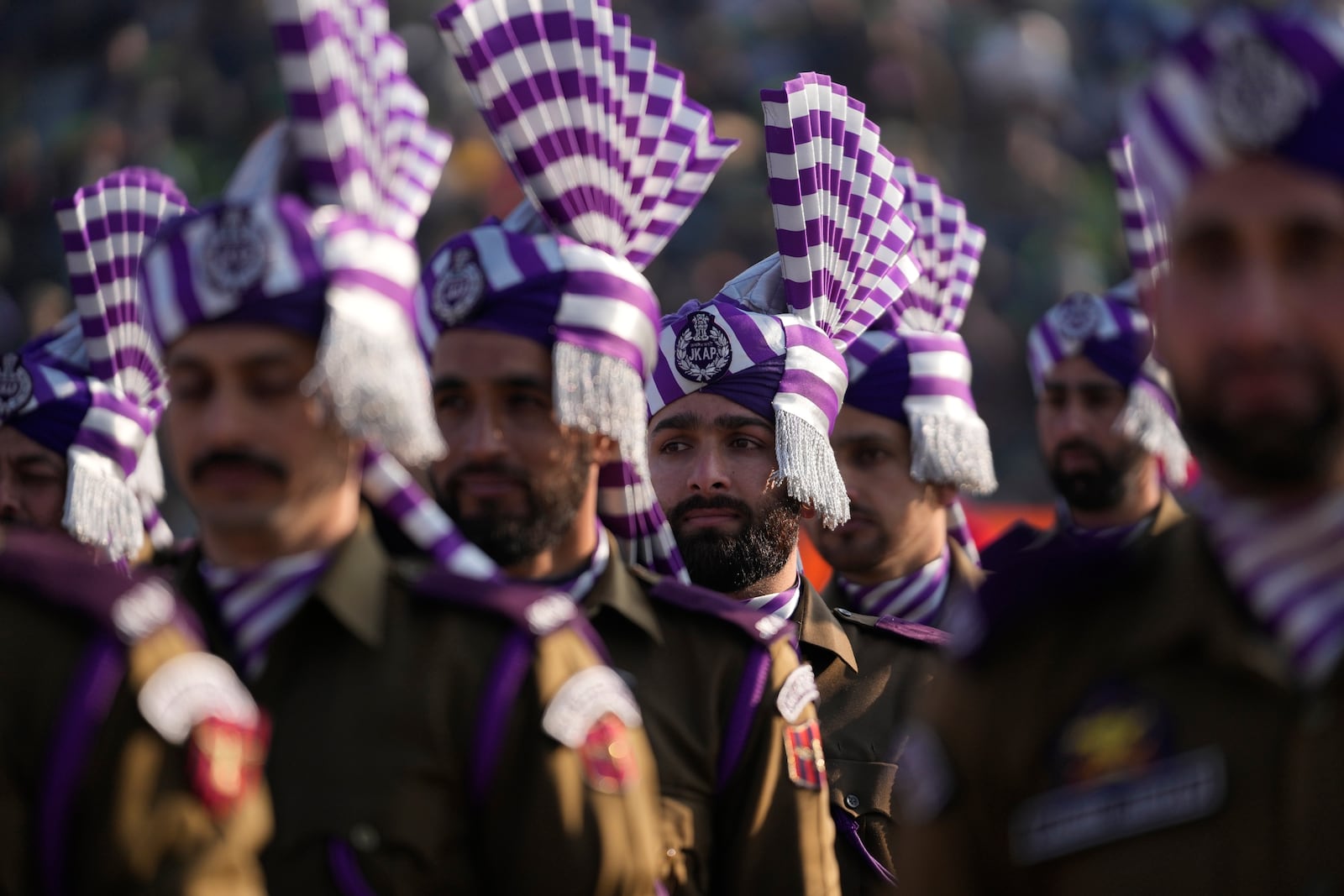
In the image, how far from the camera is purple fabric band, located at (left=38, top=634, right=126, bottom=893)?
103 inches

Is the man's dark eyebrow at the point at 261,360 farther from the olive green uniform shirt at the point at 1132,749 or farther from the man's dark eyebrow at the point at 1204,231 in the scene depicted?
the man's dark eyebrow at the point at 1204,231

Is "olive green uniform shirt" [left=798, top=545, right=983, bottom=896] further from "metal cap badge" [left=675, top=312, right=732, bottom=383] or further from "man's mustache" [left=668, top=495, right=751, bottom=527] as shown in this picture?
"metal cap badge" [left=675, top=312, right=732, bottom=383]

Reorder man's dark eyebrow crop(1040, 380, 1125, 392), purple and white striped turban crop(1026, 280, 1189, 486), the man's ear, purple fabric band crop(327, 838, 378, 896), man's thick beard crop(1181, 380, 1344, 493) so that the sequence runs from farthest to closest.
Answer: man's dark eyebrow crop(1040, 380, 1125, 392) < purple and white striped turban crop(1026, 280, 1189, 486) < the man's ear < purple fabric band crop(327, 838, 378, 896) < man's thick beard crop(1181, 380, 1344, 493)

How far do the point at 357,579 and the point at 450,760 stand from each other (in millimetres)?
348

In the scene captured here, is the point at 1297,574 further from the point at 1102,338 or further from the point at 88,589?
the point at 1102,338

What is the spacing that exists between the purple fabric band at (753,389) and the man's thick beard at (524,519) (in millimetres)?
1347

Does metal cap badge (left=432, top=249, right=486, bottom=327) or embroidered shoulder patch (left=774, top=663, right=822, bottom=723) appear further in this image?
embroidered shoulder patch (left=774, top=663, right=822, bottom=723)

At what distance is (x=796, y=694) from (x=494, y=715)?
1.33 m

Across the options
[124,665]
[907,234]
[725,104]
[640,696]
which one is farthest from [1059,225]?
[124,665]

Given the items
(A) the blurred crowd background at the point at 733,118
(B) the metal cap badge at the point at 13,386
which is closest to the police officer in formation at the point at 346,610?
(B) the metal cap badge at the point at 13,386

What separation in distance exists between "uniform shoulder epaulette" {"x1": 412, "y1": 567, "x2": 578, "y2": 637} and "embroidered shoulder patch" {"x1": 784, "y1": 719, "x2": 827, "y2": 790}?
3.40 feet

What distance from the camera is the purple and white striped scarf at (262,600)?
312 cm

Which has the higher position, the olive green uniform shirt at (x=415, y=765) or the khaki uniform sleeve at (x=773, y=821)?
the olive green uniform shirt at (x=415, y=765)

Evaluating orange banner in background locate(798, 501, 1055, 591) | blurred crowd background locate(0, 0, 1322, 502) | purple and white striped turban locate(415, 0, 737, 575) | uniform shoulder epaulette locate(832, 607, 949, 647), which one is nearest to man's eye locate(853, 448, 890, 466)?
uniform shoulder epaulette locate(832, 607, 949, 647)
